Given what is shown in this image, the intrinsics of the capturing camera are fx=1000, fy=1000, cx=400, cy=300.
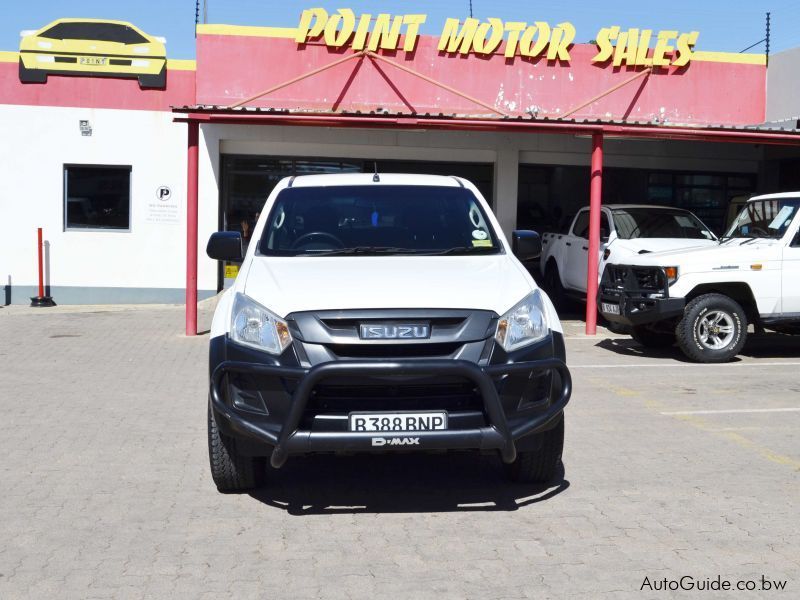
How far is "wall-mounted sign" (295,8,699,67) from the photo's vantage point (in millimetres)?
17594

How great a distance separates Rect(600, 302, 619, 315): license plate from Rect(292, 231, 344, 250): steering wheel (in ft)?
19.7

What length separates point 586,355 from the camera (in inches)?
477

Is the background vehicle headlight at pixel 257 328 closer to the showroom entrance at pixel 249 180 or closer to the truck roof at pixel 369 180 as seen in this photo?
the truck roof at pixel 369 180

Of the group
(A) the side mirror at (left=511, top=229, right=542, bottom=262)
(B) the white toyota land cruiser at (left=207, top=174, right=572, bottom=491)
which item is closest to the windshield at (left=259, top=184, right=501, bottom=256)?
(A) the side mirror at (left=511, top=229, right=542, bottom=262)

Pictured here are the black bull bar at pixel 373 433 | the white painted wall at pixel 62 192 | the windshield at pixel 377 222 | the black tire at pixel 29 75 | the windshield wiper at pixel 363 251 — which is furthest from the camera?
the white painted wall at pixel 62 192

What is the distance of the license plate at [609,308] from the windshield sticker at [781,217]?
6.58ft

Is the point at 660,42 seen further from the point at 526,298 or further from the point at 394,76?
the point at 526,298

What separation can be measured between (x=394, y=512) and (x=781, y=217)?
778 centimetres

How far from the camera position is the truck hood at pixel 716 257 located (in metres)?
11.1

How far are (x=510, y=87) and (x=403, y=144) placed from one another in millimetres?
2217

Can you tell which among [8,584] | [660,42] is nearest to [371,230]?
[8,584]

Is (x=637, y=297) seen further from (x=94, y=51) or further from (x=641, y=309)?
(x=94, y=51)

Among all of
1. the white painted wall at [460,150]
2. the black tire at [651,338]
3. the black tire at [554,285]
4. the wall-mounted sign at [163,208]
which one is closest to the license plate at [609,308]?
the black tire at [651,338]

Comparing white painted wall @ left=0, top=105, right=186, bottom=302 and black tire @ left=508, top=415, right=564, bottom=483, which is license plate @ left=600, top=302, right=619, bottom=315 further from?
white painted wall @ left=0, top=105, right=186, bottom=302
